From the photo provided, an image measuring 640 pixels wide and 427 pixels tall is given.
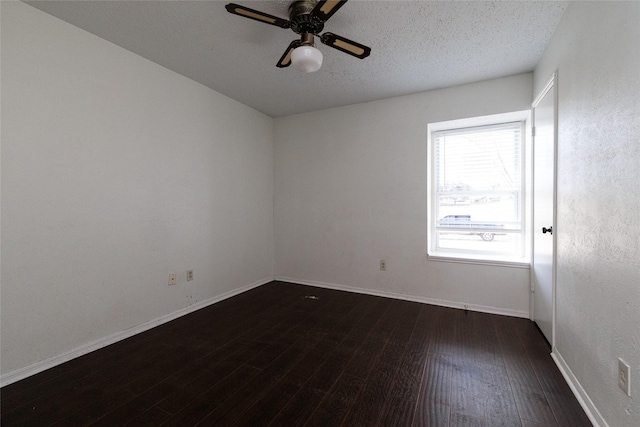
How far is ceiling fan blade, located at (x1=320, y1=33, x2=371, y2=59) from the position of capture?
1821 mm

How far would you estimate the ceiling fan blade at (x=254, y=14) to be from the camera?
5.29ft

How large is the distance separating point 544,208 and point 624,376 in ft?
4.84

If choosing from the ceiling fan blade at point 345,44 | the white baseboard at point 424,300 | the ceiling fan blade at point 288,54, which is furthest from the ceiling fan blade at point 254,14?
the white baseboard at point 424,300

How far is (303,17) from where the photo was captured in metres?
1.79

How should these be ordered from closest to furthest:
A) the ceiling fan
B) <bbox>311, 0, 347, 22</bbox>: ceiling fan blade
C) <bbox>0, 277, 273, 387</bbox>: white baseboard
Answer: <bbox>311, 0, 347, 22</bbox>: ceiling fan blade < the ceiling fan < <bbox>0, 277, 273, 387</bbox>: white baseboard

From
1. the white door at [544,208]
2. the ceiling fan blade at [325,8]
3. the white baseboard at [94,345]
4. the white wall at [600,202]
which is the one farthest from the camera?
the white door at [544,208]

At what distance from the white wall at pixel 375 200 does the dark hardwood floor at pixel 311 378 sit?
0.54 metres

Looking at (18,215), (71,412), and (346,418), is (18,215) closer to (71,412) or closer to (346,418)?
(71,412)

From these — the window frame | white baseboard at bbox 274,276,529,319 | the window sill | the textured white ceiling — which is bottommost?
white baseboard at bbox 274,276,529,319

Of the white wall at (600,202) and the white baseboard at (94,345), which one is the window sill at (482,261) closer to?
the white wall at (600,202)

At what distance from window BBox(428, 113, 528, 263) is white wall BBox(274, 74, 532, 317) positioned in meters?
0.20

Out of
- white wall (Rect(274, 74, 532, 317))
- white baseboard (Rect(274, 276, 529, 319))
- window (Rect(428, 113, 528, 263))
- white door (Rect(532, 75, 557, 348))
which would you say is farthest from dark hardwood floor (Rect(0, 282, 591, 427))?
window (Rect(428, 113, 528, 263))

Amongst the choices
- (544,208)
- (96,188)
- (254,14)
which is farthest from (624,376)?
(96,188)

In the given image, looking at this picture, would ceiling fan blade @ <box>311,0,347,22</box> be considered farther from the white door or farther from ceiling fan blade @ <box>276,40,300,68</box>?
the white door
